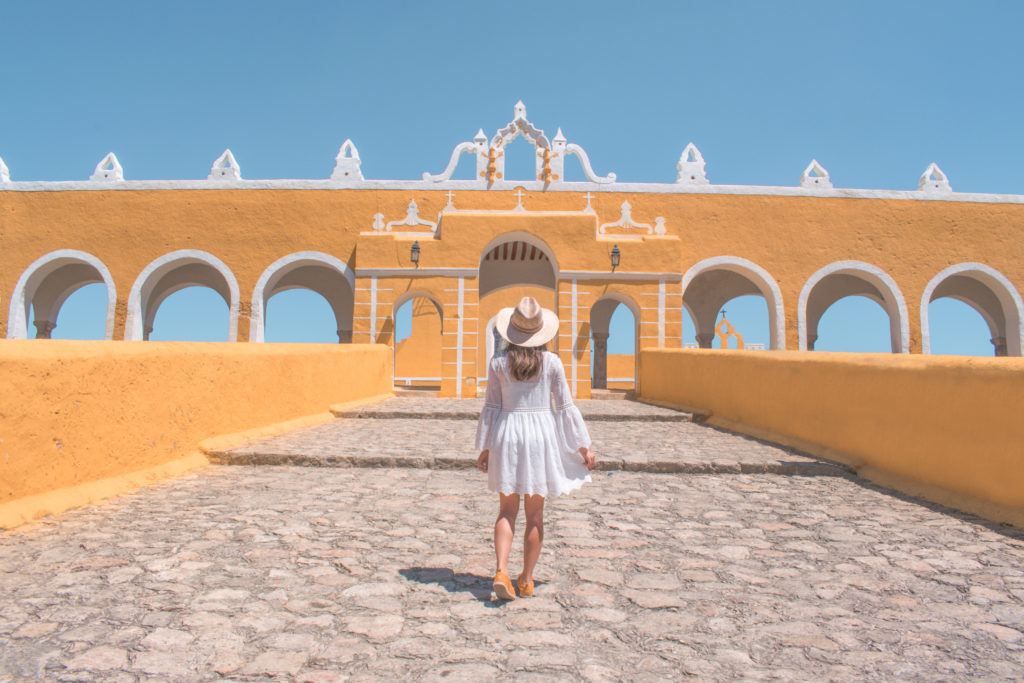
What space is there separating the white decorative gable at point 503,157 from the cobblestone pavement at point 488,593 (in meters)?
12.0

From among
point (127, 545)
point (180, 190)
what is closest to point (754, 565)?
point (127, 545)

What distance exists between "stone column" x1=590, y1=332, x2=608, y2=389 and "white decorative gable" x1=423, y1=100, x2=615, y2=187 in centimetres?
595

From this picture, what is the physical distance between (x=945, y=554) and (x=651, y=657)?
206 centimetres

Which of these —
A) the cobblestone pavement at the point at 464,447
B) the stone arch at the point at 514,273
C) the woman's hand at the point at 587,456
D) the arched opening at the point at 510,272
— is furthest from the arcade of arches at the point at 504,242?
the woman's hand at the point at 587,456

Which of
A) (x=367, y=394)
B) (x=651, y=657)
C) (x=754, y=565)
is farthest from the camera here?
(x=367, y=394)

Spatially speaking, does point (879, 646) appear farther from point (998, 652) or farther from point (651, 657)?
point (651, 657)

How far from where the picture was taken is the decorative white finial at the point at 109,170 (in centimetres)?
1516

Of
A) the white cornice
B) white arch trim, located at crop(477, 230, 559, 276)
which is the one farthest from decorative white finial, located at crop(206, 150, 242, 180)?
white arch trim, located at crop(477, 230, 559, 276)

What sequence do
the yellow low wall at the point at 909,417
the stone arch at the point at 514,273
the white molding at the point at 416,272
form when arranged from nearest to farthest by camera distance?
the yellow low wall at the point at 909,417
the white molding at the point at 416,272
the stone arch at the point at 514,273

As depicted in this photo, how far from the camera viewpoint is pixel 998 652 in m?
2.18

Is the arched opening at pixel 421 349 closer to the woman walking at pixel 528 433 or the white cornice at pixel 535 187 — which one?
the white cornice at pixel 535 187

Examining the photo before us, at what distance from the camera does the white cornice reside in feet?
49.3

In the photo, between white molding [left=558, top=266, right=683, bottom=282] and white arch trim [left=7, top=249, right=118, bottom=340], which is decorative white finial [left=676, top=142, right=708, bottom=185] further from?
white arch trim [left=7, top=249, right=118, bottom=340]

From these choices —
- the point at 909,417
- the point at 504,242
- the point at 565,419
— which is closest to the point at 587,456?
the point at 565,419
